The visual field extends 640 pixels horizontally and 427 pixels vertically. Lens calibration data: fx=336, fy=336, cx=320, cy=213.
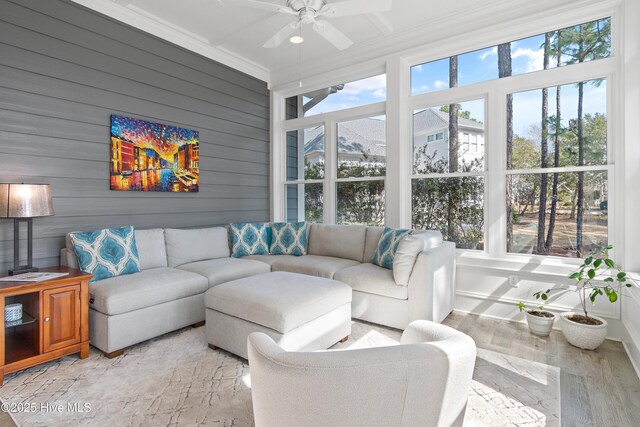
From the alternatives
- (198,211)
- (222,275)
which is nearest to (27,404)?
(222,275)

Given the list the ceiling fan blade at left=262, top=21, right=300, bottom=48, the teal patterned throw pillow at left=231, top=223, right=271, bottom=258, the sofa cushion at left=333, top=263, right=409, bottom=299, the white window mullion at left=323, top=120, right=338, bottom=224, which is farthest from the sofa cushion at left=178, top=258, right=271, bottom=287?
the ceiling fan blade at left=262, top=21, right=300, bottom=48

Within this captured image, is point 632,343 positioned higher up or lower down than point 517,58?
lower down

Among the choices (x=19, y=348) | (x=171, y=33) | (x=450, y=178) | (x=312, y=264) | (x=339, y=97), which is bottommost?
(x=19, y=348)

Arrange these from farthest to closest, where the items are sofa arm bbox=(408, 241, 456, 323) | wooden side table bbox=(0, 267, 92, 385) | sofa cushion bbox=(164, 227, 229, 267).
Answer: sofa cushion bbox=(164, 227, 229, 267) < sofa arm bbox=(408, 241, 456, 323) < wooden side table bbox=(0, 267, 92, 385)

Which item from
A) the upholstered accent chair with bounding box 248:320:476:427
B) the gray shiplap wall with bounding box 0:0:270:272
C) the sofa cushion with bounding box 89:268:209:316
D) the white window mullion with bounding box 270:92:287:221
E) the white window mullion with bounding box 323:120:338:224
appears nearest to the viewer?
the upholstered accent chair with bounding box 248:320:476:427

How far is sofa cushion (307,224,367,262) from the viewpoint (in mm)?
3883

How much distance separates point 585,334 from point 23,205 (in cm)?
428

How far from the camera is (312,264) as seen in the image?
11.7ft

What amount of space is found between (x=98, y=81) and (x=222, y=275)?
2.22 m

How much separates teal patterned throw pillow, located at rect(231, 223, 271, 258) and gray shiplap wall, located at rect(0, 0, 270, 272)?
0.43 metres

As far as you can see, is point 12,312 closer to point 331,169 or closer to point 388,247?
point 388,247

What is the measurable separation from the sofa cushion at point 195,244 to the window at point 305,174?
1.30 metres

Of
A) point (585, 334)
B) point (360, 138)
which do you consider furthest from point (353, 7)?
point (585, 334)

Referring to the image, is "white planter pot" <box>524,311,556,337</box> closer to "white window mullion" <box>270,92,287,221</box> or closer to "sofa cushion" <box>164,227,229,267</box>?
"sofa cushion" <box>164,227,229,267</box>
